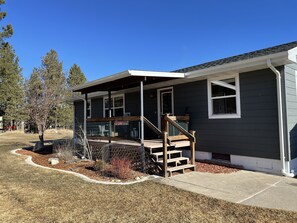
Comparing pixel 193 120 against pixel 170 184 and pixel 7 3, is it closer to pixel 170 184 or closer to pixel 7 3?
pixel 170 184

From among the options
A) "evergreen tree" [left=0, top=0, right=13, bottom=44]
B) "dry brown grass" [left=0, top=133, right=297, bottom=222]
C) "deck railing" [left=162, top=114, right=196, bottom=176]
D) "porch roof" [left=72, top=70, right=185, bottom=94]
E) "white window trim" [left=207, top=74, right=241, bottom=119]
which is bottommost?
"dry brown grass" [left=0, top=133, right=297, bottom=222]

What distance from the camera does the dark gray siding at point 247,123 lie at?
20.5ft

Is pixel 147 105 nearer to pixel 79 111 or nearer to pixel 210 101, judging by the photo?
pixel 210 101

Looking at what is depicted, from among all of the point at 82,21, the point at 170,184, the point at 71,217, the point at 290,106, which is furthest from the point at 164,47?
the point at 71,217

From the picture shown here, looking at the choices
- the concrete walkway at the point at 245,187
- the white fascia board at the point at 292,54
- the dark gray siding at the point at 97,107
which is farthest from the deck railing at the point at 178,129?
the dark gray siding at the point at 97,107

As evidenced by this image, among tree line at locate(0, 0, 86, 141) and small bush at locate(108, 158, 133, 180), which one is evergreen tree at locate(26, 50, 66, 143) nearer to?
tree line at locate(0, 0, 86, 141)

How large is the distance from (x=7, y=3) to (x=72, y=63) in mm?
20357

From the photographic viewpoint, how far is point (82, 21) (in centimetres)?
1573

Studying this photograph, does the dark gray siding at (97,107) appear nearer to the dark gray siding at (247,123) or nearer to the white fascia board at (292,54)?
the dark gray siding at (247,123)

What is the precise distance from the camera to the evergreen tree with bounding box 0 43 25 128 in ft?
84.2

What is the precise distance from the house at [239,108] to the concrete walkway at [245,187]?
77 cm

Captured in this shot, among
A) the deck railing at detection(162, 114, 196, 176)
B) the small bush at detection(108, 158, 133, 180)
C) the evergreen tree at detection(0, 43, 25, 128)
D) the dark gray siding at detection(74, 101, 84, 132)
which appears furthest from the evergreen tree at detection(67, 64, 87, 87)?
the small bush at detection(108, 158, 133, 180)

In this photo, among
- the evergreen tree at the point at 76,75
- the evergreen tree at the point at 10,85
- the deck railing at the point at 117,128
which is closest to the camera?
the deck railing at the point at 117,128

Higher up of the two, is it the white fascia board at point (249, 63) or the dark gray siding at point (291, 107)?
the white fascia board at point (249, 63)
